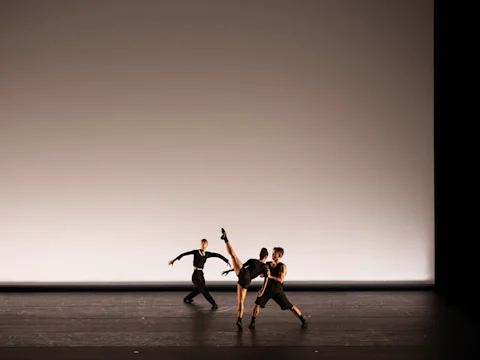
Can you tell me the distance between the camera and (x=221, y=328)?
4547mm

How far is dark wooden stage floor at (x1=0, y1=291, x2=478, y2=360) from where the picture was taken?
156 inches

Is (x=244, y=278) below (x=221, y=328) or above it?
above

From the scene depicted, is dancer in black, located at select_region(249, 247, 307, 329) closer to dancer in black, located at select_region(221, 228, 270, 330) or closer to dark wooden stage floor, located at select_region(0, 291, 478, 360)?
dancer in black, located at select_region(221, 228, 270, 330)

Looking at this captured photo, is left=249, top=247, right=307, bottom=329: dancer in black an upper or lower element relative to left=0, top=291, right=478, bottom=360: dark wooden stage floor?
upper

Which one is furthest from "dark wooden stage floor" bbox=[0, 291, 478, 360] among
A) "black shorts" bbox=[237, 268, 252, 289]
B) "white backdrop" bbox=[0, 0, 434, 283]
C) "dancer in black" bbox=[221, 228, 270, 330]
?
"white backdrop" bbox=[0, 0, 434, 283]

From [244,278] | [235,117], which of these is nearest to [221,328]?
[244,278]

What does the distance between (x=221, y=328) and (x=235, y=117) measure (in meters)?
2.32

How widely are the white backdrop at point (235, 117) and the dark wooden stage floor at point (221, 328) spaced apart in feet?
2.41

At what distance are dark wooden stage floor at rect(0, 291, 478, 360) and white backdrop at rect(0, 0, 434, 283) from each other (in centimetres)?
73

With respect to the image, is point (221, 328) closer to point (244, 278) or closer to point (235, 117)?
→ point (244, 278)

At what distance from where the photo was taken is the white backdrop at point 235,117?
6137 mm

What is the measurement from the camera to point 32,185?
6137 mm

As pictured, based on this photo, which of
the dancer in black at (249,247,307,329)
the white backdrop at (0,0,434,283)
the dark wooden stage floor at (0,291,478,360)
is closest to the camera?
the dark wooden stage floor at (0,291,478,360)
